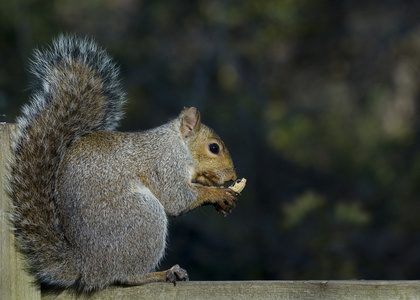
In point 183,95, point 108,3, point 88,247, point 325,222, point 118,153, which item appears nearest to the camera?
point 88,247

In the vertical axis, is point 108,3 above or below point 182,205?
above

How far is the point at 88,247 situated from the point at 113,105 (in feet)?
1.63

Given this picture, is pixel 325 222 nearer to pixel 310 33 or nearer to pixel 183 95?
pixel 183 95

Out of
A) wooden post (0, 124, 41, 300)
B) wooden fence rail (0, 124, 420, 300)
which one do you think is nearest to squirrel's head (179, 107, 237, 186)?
wooden fence rail (0, 124, 420, 300)

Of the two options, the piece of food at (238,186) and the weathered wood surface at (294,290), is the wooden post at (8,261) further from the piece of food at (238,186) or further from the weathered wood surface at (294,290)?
the piece of food at (238,186)

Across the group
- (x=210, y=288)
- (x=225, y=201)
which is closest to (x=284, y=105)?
(x=225, y=201)

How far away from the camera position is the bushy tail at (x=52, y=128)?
82.0 inches

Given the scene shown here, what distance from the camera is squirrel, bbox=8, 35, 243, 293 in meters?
2.12

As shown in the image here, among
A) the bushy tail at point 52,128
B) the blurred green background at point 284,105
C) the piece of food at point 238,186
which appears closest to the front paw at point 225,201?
the piece of food at point 238,186

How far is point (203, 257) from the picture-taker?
18.5 ft

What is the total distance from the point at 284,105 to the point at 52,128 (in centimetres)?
564

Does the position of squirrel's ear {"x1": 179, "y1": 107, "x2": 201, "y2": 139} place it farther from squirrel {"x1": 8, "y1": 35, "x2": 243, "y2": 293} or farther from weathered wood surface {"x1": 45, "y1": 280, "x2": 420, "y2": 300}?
weathered wood surface {"x1": 45, "y1": 280, "x2": 420, "y2": 300}


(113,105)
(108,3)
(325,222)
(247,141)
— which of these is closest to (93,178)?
(113,105)

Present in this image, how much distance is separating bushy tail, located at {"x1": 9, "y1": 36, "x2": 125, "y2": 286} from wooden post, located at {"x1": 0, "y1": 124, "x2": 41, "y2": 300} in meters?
0.04
